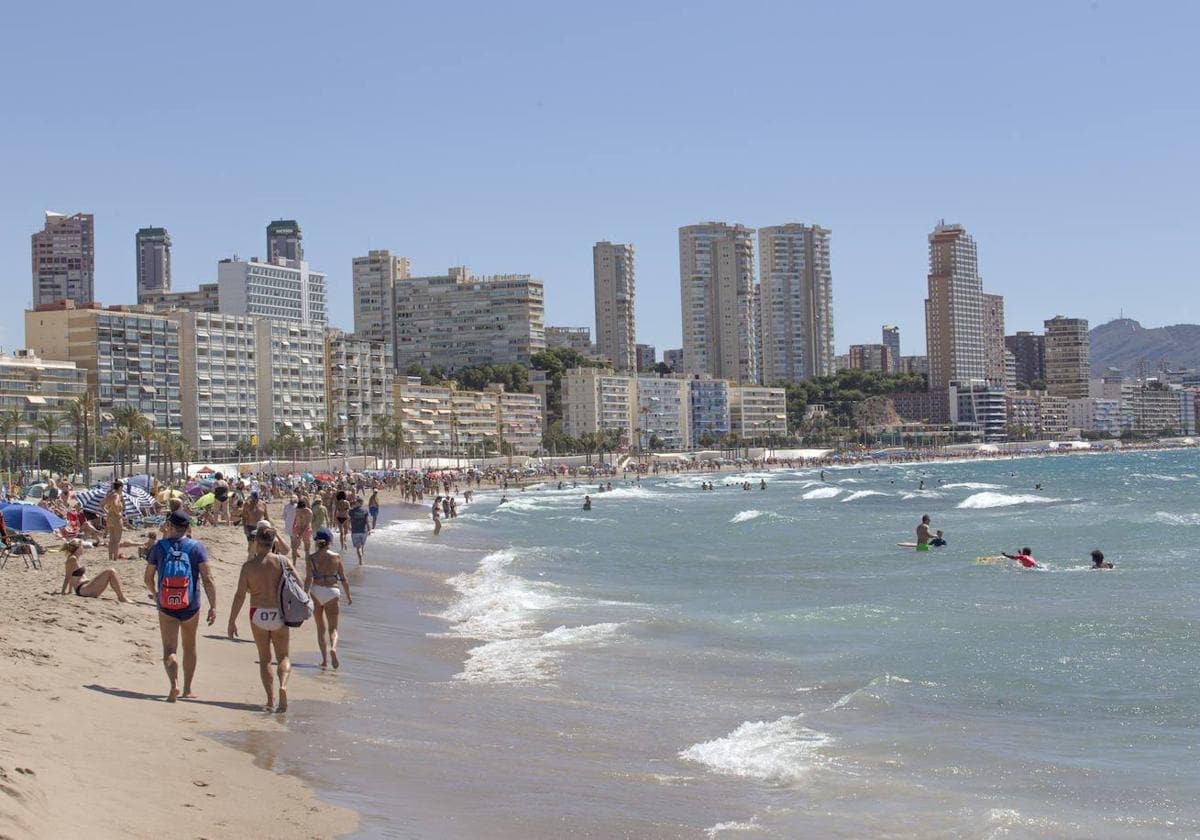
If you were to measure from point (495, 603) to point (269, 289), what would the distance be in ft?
473

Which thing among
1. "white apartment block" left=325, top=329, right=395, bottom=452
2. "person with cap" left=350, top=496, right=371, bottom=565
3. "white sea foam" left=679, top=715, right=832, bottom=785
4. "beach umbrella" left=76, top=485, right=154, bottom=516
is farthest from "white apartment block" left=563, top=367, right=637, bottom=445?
"white sea foam" left=679, top=715, right=832, bottom=785

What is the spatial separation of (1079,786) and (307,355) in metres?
116

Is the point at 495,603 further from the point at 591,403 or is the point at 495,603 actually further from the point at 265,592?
the point at 591,403

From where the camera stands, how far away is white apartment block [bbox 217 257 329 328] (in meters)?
154

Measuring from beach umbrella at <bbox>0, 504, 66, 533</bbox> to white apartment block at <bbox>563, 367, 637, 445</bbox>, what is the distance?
456ft

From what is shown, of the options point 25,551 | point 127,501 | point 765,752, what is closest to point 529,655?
point 765,752

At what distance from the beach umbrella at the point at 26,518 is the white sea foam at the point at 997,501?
44180 millimetres

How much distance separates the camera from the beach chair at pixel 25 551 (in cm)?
1806

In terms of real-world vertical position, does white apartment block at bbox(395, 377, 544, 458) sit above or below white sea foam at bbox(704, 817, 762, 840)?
above

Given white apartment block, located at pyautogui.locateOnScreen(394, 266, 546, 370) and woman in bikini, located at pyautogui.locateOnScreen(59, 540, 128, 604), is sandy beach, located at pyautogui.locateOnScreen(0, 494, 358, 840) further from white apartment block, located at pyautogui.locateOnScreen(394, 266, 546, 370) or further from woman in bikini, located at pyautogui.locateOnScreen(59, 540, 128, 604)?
white apartment block, located at pyautogui.locateOnScreen(394, 266, 546, 370)

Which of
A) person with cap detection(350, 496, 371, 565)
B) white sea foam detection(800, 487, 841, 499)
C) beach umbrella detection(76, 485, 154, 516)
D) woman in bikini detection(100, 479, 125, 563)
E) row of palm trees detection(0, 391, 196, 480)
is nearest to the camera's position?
woman in bikini detection(100, 479, 125, 563)

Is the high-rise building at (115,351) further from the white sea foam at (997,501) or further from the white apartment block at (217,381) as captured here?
the white sea foam at (997,501)

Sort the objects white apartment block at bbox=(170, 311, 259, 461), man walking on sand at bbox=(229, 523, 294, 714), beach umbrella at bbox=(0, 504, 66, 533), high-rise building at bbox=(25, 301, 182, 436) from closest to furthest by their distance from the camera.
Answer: man walking on sand at bbox=(229, 523, 294, 714), beach umbrella at bbox=(0, 504, 66, 533), high-rise building at bbox=(25, 301, 182, 436), white apartment block at bbox=(170, 311, 259, 461)

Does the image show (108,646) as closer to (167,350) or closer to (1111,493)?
(1111,493)
